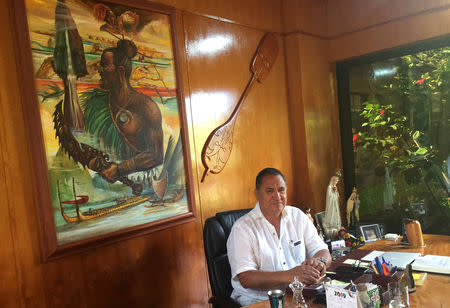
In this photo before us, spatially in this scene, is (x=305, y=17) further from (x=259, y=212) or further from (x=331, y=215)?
(x=259, y=212)

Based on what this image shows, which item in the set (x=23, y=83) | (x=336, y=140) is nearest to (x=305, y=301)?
(x=23, y=83)

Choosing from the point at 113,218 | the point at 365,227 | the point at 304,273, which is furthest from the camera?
the point at 365,227

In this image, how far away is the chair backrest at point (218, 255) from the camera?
2.04m

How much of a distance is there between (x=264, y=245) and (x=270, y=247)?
5 cm

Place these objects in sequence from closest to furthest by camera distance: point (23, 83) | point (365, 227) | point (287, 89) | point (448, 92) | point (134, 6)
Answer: point (23, 83) → point (134, 6) → point (365, 227) → point (448, 92) → point (287, 89)

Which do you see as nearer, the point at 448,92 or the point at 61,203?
the point at 61,203

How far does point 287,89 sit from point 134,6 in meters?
1.74

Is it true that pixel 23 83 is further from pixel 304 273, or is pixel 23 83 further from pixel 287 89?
pixel 287 89

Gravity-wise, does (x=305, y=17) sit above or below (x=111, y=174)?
above

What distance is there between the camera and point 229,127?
298 cm

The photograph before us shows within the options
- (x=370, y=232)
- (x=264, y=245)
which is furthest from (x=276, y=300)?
(x=370, y=232)

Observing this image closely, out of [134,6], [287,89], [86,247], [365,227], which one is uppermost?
[134,6]

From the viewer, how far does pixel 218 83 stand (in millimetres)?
2932

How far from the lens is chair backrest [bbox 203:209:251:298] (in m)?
2.04
